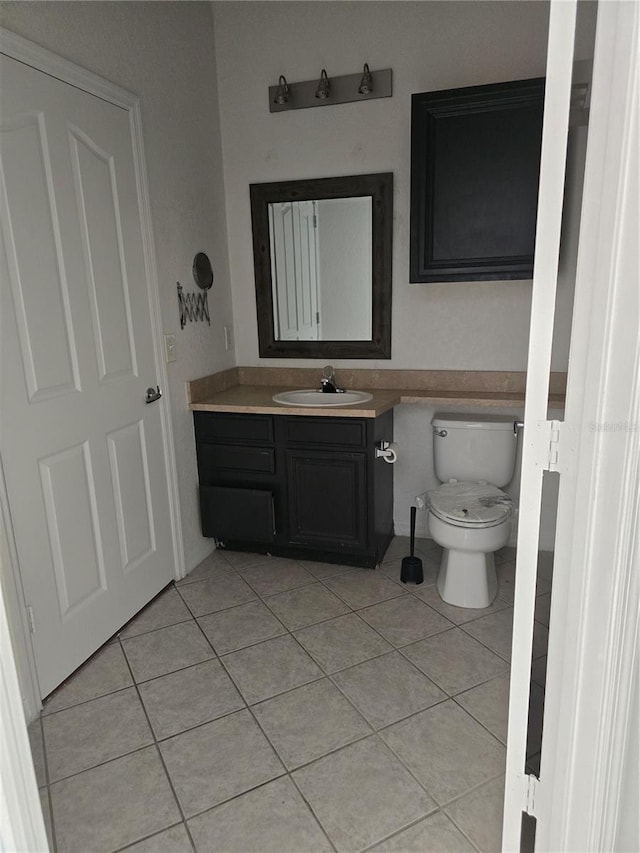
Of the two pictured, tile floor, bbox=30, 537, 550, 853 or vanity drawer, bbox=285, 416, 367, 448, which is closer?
tile floor, bbox=30, 537, 550, 853

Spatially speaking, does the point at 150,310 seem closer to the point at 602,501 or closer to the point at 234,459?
the point at 234,459

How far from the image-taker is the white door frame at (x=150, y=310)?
1706mm

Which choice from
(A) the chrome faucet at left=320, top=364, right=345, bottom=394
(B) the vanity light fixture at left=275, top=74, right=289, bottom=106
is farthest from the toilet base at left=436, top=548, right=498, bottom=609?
(B) the vanity light fixture at left=275, top=74, right=289, bottom=106

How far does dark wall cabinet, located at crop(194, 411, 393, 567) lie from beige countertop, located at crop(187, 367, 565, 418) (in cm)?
5

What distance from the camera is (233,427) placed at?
275 centimetres

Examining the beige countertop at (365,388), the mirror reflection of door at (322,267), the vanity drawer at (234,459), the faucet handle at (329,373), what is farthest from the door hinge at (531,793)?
the mirror reflection of door at (322,267)

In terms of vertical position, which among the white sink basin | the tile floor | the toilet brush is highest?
the white sink basin

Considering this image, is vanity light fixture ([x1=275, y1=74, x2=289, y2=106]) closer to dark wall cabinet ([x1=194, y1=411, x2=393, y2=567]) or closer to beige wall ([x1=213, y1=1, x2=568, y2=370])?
beige wall ([x1=213, y1=1, x2=568, y2=370])

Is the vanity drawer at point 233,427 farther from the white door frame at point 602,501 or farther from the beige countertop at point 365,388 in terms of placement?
the white door frame at point 602,501

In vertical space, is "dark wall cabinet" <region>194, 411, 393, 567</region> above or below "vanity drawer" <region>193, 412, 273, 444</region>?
below

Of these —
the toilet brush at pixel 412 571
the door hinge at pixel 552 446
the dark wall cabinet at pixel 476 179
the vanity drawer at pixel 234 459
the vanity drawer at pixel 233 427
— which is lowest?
the toilet brush at pixel 412 571

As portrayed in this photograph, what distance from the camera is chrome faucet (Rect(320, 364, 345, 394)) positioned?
9.44ft

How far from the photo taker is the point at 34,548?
6.02 feet

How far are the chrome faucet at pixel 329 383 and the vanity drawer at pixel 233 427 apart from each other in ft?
1.24
